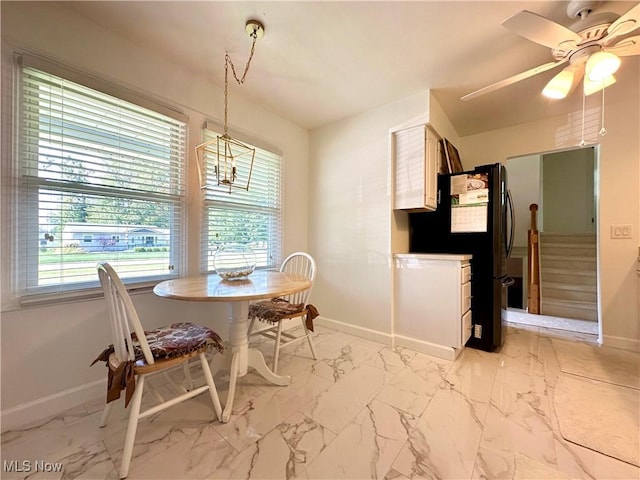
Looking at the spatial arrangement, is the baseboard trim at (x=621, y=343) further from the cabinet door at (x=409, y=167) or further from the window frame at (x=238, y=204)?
the window frame at (x=238, y=204)

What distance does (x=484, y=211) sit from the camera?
2209mm

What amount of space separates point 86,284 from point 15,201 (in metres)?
0.56

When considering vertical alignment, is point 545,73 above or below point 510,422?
above

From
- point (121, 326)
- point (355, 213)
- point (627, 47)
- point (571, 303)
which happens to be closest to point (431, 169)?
point (355, 213)

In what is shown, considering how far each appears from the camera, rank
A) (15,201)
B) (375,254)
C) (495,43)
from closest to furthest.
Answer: (15,201) < (495,43) < (375,254)

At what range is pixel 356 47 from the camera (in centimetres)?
177

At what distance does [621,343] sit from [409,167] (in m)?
2.56

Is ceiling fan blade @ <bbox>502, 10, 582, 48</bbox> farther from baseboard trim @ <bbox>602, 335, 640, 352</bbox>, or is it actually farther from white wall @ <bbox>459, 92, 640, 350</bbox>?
baseboard trim @ <bbox>602, 335, 640, 352</bbox>

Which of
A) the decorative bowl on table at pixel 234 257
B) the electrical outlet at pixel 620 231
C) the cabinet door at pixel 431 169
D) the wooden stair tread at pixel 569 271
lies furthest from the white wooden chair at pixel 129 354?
the wooden stair tread at pixel 569 271

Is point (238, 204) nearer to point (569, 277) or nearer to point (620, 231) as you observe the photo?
point (620, 231)

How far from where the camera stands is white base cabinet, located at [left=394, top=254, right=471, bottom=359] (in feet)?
6.83

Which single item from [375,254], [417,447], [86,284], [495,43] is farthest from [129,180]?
[495,43]

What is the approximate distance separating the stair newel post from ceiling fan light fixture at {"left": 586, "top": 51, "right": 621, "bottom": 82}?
3.02 m

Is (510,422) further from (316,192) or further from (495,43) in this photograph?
(316,192)
